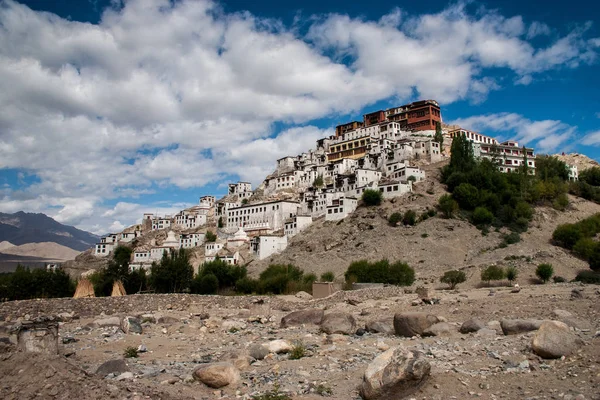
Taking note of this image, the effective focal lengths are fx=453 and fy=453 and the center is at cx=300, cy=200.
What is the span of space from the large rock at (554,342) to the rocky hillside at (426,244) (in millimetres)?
29683

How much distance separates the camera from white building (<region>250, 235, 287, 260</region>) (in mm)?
63938

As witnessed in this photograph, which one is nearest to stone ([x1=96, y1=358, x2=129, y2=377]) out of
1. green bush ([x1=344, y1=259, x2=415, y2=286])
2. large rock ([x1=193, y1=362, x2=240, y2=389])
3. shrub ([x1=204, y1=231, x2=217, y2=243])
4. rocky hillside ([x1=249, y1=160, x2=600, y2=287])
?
large rock ([x1=193, y1=362, x2=240, y2=389])

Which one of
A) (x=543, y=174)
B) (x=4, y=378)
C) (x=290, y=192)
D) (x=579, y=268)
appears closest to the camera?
(x=4, y=378)

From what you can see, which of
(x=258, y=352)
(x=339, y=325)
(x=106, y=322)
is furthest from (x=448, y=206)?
(x=258, y=352)

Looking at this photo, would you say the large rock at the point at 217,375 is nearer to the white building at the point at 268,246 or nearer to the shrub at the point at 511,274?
the shrub at the point at 511,274

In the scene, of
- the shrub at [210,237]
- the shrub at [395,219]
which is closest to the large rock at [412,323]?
the shrub at [395,219]

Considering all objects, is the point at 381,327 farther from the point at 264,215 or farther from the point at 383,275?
the point at 264,215

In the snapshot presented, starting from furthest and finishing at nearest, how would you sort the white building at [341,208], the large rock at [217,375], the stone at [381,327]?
the white building at [341,208]
the stone at [381,327]
the large rock at [217,375]

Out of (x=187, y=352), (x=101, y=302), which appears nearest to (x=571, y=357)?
(x=187, y=352)

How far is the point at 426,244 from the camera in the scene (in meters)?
51.4

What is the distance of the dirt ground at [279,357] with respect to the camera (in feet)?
27.8

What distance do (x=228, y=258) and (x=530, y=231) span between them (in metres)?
39.7

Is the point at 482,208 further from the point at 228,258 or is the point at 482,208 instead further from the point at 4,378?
the point at 4,378

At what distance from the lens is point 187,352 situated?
13.8m
